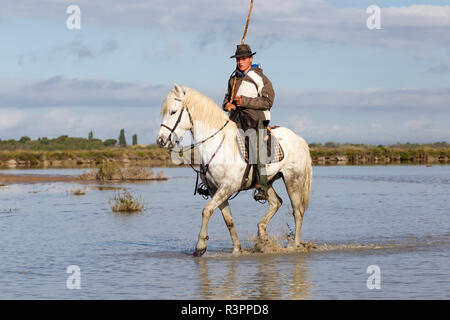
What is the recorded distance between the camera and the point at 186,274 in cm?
929

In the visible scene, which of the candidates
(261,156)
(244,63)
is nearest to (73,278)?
(261,156)

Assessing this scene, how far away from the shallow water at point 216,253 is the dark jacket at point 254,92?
2316 mm

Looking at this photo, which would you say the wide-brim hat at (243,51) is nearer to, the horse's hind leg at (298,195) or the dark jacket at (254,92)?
the dark jacket at (254,92)

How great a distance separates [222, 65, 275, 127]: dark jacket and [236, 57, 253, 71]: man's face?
2.7 inches

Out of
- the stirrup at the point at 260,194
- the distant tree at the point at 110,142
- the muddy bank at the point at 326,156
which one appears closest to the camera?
the stirrup at the point at 260,194

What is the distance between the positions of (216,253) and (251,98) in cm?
267

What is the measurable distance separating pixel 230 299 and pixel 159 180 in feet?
89.1

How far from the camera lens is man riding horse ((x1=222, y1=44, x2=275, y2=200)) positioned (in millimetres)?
10523

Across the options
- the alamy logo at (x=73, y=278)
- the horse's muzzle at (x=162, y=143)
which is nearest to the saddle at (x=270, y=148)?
the horse's muzzle at (x=162, y=143)

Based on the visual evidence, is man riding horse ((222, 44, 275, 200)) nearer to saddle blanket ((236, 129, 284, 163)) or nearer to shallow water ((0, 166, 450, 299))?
saddle blanket ((236, 129, 284, 163))

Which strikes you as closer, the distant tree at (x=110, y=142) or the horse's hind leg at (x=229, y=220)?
the horse's hind leg at (x=229, y=220)

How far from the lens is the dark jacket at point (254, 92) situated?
1058 cm

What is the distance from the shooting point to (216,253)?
11.1m

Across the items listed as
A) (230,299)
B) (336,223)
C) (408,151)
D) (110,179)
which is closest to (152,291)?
(230,299)
